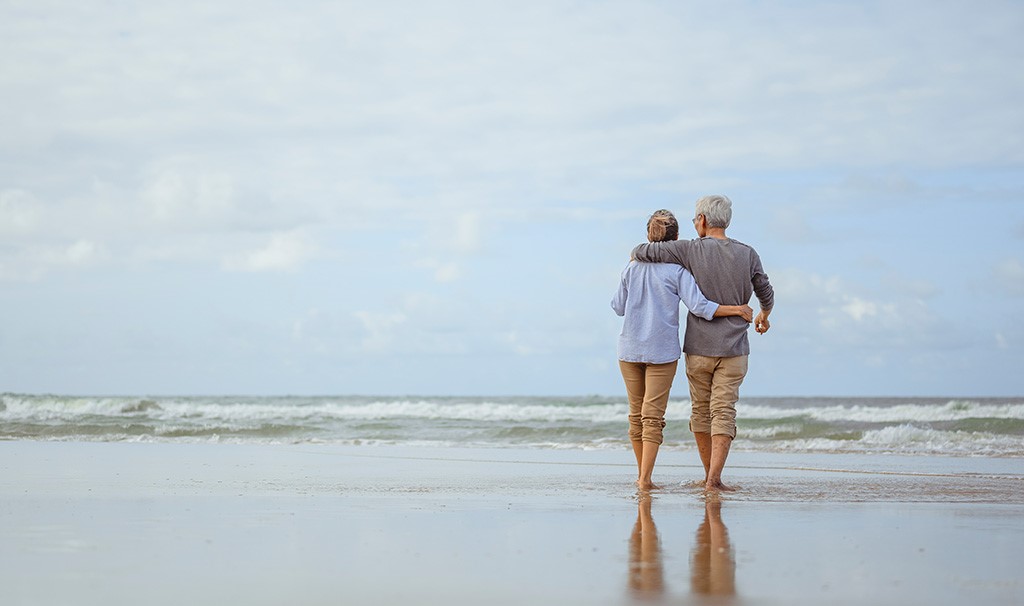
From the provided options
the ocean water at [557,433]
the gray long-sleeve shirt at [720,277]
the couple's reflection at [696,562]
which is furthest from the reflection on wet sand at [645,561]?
the ocean water at [557,433]

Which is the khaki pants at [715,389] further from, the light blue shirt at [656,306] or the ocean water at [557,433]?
the ocean water at [557,433]

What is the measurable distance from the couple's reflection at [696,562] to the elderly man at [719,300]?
4.83 ft

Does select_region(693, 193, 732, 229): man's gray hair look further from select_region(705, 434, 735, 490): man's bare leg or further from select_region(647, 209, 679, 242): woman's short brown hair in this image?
select_region(705, 434, 735, 490): man's bare leg

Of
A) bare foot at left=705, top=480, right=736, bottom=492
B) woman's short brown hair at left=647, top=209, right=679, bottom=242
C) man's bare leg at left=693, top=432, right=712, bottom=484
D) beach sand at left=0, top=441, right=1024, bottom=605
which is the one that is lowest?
bare foot at left=705, top=480, right=736, bottom=492

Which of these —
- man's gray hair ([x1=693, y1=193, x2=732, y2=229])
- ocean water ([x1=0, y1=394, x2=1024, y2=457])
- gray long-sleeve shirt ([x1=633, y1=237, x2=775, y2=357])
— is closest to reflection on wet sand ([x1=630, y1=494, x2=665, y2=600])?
gray long-sleeve shirt ([x1=633, y1=237, x2=775, y2=357])

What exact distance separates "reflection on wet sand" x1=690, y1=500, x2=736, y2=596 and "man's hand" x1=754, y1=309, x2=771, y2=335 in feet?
5.63

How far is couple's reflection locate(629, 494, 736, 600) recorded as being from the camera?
8.77 ft

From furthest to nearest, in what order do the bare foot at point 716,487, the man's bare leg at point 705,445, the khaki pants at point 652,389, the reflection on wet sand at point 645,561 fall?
the man's bare leg at point 705,445
the khaki pants at point 652,389
the bare foot at point 716,487
the reflection on wet sand at point 645,561

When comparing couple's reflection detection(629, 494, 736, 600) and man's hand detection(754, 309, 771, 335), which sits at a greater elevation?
man's hand detection(754, 309, 771, 335)

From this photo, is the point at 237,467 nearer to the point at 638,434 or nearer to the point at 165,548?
the point at 638,434

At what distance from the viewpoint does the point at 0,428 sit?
16.3m

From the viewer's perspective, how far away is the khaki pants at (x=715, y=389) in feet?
18.6

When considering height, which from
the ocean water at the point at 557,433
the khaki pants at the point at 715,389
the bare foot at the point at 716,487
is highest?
the khaki pants at the point at 715,389

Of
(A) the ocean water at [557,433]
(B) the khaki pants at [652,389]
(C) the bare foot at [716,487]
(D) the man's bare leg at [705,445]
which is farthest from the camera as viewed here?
(A) the ocean water at [557,433]
